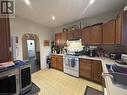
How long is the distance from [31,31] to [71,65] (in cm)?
265

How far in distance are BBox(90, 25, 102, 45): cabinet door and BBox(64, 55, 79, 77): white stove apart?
3.28 feet

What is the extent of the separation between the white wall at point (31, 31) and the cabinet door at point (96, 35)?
286 centimetres

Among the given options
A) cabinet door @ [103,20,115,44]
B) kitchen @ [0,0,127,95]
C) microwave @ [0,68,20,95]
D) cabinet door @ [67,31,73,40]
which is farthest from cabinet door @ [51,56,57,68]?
microwave @ [0,68,20,95]

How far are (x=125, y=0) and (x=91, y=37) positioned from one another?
1.59 meters

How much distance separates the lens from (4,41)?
1472 mm

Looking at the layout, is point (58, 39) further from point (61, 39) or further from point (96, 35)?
point (96, 35)

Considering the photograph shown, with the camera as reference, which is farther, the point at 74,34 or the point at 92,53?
the point at 74,34

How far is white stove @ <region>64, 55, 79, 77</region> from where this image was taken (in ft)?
12.7

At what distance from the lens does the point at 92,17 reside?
3.99 metres

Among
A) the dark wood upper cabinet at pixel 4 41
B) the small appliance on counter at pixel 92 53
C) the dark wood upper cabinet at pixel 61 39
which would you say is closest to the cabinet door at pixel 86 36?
the small appliance on counter at pixel 92 53

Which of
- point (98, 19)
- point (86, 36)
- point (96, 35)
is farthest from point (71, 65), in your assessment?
point (98, 19)

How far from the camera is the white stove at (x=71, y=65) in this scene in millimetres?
3881

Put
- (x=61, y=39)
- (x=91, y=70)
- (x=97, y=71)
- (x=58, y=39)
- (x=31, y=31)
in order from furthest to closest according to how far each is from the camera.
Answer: (x=58, y=39) < (x=61, y=39) < (x=31, y=31) < (x=91, y=70) < (x=97, y=71)

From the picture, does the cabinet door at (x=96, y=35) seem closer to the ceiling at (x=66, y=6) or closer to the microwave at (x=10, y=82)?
the ceiling at (x=66, y=6)
